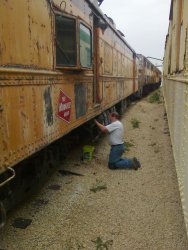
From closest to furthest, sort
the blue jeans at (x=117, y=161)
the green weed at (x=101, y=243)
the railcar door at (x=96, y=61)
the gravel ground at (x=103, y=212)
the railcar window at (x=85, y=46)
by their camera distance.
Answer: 1. the green weed at (x=101, y=243)
2. the gravel ground at (x=103, y=212)
3. the railcar window at (x=85, y=46)
4. the blue jeans at (x=117, y=161)
5. the railcar door at (x=96, y=61)

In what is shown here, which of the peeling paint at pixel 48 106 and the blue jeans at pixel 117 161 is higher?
the peeling paint at pixel 48 106

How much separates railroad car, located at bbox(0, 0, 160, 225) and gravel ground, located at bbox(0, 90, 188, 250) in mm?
404

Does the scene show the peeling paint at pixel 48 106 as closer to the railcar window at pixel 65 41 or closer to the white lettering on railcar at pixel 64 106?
the white lettering on railcar at pixel 64 106

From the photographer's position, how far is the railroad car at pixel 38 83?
9.98ft

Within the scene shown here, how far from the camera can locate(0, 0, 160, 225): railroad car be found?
3041mm

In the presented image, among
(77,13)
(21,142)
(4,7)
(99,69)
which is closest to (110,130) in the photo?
(99,69)

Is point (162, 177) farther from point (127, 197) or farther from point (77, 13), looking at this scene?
point (77, 13)

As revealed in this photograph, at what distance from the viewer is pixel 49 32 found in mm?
4082

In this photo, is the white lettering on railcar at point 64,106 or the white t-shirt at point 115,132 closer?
the white lettering on railcar at point 64,106

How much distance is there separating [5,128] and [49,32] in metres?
1.61

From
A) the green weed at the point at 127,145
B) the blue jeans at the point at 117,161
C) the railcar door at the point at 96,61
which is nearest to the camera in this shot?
the blue jeans at the point at 117,161

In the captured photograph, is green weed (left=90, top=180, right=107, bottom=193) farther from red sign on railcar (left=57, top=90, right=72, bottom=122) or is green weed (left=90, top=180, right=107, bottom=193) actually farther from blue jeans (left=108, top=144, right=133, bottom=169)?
red sign on railcar (left=57, top=90, right=72, bottom=122)

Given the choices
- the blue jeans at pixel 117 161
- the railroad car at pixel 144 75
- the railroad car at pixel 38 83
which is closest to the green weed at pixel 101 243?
the railroad car at pixel 38 83

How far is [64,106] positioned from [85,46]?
1.59 m
